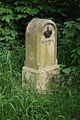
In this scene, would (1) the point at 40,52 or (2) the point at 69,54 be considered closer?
(1) the point at 40,52

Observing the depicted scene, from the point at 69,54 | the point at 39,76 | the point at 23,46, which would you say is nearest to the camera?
the point at 39,76

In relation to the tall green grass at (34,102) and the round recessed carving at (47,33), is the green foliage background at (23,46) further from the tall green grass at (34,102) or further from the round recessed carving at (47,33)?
the round recessed carving at (47,33)

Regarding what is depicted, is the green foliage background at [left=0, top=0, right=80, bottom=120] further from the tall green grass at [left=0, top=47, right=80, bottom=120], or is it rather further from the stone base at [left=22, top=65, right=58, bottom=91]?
the stone base at [left=22, top=65, right=58, bottom=91]

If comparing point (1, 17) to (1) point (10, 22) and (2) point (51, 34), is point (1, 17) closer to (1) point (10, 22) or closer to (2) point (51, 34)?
(1) point (10, 22)

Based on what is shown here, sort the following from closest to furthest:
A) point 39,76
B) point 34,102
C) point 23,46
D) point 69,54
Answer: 1. point 34,102
2. point 39,76
3. point 69,54
4. point 23,46

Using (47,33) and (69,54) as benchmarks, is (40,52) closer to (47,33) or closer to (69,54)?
(47,33)

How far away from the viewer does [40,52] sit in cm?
509

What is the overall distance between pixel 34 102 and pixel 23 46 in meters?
2.33

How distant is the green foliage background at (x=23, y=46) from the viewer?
14.2ft

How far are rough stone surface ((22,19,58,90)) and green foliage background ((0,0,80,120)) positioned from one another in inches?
8.6

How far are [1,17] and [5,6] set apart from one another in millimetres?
278

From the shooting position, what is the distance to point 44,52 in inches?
203

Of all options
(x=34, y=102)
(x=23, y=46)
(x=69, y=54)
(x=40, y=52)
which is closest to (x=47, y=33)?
(x=40, y=52)

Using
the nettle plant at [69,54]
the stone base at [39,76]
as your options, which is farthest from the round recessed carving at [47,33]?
the stone base at [39,76]
